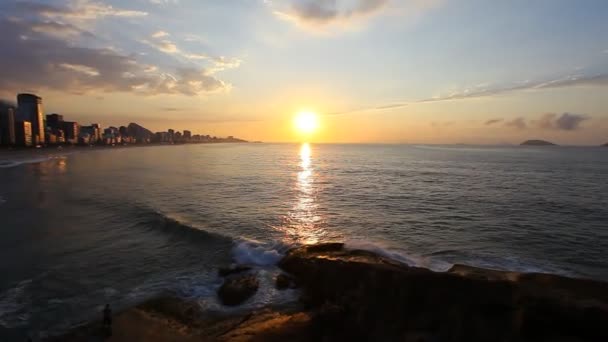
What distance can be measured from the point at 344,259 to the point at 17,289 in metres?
14.5

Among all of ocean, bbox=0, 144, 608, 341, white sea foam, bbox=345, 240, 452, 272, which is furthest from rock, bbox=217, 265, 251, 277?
white sea foam, bbox=345, 240, 452, 272

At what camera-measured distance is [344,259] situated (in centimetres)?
1617

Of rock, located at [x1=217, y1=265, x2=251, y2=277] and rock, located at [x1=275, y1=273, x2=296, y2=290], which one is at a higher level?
rock, located at [x1=275, y1=273, x2=296, y2=290]

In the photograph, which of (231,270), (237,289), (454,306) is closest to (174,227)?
(231,270)

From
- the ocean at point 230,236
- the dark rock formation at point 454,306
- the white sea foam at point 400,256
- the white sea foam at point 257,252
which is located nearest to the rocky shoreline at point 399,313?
the dark rock formation at point 454,306

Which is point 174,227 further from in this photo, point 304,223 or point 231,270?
point 231,270

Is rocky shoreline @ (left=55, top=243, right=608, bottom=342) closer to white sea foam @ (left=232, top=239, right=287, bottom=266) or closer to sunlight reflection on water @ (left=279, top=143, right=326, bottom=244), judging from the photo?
white sea foam @ (left=232, top=239, right=287, bottom=266)

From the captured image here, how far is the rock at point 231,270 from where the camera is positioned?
1731cm

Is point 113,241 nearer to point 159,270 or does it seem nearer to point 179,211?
point 159,270

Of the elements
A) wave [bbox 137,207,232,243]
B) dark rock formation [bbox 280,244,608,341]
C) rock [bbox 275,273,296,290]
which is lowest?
wave [bbox 137,207,232,243]

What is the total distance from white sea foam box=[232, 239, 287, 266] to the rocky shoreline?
4122 mm

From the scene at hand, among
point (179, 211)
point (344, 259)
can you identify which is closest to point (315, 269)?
point (344, 259)

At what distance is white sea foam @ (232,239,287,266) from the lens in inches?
749

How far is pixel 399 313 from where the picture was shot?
11.5m
